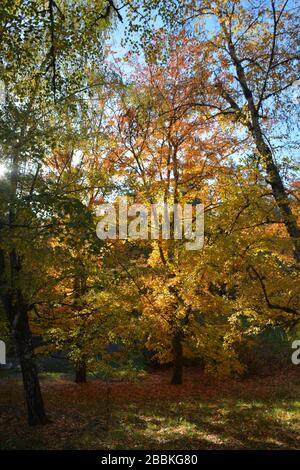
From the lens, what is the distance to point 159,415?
10.8m

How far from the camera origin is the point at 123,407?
475 inches

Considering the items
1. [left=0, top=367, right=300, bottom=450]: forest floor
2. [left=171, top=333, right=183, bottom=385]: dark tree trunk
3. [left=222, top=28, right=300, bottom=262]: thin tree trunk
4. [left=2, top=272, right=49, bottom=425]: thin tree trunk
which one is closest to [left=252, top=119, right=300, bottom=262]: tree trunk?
[left=222, top=28, right=300, bottom=262]: thin tree trunk

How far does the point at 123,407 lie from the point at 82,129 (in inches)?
339

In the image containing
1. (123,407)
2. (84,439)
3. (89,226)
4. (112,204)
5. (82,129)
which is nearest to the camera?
(89,226)

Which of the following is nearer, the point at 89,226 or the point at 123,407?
the point at 89,226

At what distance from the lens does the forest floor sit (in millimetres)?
7992

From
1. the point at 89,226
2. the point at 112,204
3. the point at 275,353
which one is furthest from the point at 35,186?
the point at 275,353

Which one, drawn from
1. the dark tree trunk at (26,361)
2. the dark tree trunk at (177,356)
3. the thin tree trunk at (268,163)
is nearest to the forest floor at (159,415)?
the dark tree trunk at (26,361)

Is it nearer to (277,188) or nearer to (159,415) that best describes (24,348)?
(159,415)

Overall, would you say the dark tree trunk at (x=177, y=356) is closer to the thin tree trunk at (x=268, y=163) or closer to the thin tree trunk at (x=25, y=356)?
the thin tree trunk at (x=25, y=356)

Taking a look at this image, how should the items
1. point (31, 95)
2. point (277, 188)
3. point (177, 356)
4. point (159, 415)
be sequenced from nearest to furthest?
point (31, 95), point (277, 188), point (159, 415), point (177, 356)

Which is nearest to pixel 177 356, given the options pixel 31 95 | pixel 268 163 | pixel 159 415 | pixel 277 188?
pixel 159 415

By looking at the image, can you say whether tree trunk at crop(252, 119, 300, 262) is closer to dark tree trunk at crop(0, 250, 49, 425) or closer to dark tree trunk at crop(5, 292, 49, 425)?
dark tree trunk at crop(0, 250, 49, 425)
